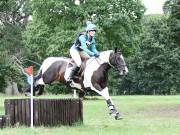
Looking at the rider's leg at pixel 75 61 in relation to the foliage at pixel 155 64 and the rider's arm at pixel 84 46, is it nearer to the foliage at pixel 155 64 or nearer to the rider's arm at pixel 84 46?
the rider's arm at pixel 84 46

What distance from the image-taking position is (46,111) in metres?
15.8

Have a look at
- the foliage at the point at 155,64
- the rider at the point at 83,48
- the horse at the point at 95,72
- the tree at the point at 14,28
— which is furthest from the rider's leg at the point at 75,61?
the foliage at the point at 155,64

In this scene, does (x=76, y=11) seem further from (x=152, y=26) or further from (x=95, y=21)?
(x=152, y=26)

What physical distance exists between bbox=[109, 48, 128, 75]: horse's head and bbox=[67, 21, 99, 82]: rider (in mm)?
477

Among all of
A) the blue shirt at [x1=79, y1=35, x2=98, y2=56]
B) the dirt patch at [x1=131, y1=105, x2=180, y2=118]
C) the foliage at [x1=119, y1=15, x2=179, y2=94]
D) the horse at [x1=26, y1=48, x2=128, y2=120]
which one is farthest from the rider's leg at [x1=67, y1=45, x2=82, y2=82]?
the foliage at [x1=119, y1=15, x2=179, y2=94]

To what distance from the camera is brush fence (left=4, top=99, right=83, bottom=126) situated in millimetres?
15555

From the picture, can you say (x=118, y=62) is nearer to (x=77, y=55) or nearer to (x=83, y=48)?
(x=83, y=48)

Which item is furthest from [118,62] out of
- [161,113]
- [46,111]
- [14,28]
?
[14,28]

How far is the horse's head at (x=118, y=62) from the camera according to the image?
1513 centimetres

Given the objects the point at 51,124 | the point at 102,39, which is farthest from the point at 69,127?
the point at 102,39

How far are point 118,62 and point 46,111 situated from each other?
2.64 metres

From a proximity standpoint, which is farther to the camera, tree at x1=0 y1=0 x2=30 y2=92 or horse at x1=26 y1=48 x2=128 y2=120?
tree at x1=0 y1=0 x2=30 y2=92

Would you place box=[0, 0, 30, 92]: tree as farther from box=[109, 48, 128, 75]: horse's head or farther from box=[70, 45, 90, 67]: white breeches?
box=[109, 48, 128, 75]: horse's head

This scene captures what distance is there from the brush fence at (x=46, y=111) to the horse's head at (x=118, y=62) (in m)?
1.96
